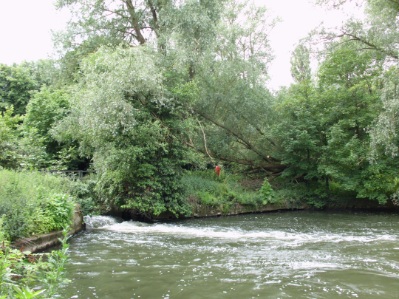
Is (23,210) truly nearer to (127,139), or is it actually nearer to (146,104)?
(127,139)

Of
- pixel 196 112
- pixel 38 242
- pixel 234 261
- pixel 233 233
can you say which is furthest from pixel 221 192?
pixel 38 242

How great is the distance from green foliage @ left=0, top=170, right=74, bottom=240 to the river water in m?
0.92

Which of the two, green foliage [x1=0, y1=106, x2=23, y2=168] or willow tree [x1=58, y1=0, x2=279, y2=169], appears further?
willow tree [x1=58, y1=0, x2=279, y2=169]

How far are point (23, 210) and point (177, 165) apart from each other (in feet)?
26.4

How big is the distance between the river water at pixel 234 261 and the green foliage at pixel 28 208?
92 centimetres

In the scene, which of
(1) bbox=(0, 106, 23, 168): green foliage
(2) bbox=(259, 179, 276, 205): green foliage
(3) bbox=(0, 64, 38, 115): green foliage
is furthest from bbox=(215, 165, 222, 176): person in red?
(3) bbox=(0, 64, 38, 115): green foliage

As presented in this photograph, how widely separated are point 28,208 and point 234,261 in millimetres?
4848

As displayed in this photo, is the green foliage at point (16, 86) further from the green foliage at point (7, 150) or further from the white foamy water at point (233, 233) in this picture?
the white foamy water at point (233, 233)

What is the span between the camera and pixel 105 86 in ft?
43.4

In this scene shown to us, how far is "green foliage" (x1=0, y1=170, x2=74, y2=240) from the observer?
781 centimetres

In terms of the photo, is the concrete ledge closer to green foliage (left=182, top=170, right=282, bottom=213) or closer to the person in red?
green foliage (left=182, top=170, right=282, bottom=213)

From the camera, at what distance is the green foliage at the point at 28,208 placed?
7.81 m

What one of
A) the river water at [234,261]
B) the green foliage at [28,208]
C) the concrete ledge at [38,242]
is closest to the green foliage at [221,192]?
the river water at [234,261]

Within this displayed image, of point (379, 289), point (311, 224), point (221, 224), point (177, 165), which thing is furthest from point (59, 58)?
point (379, 289)
